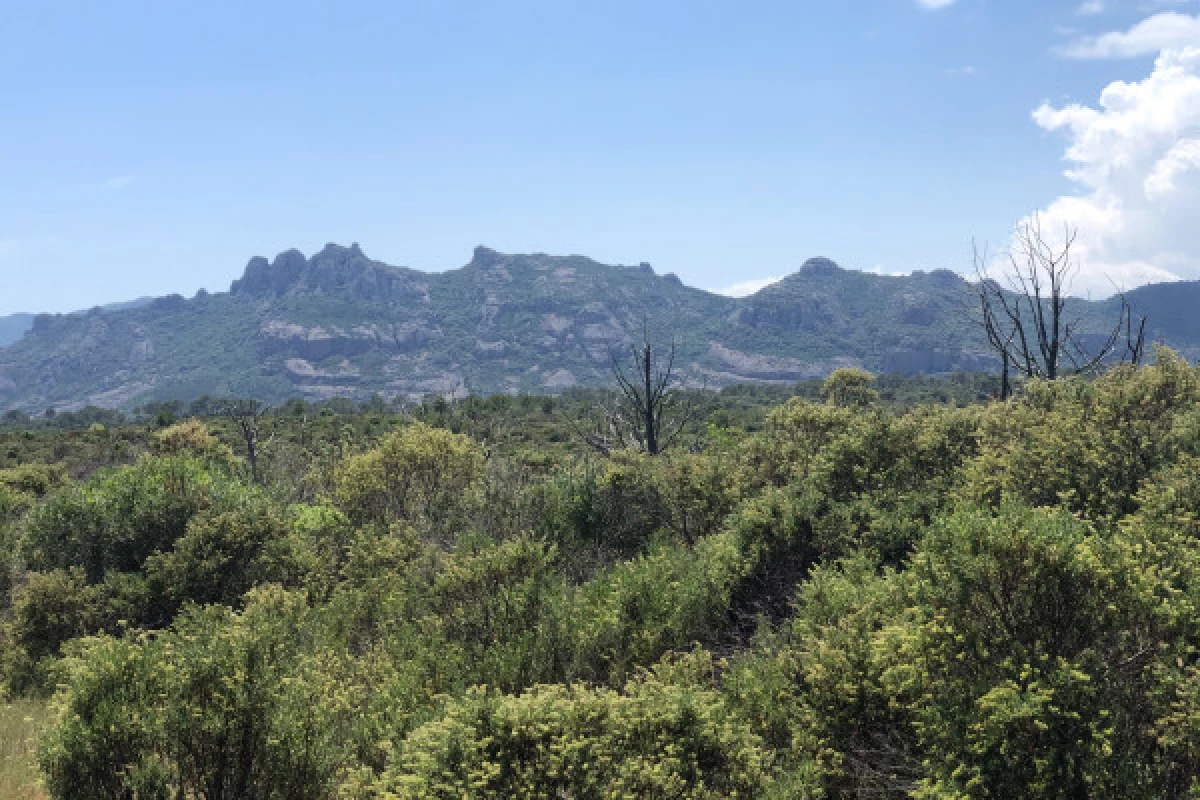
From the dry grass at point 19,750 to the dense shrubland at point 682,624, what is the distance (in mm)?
664

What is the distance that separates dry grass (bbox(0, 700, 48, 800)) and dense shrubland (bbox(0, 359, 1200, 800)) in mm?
664

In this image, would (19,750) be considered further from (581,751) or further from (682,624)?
(682,624)

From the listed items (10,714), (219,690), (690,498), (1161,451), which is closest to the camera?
(219,690)

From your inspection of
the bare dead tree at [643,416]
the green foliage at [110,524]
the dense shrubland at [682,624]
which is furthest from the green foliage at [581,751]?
the bare dead tree at [643,416]

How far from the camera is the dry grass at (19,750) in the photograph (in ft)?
30.5

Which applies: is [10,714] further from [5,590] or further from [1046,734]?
[1046,734]

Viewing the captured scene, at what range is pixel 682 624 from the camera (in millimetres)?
11844

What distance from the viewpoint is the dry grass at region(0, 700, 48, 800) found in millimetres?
9281

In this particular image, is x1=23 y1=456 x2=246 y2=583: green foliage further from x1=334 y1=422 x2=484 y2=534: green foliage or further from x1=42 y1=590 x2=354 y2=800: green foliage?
x1=42 y1=590 x2=354 y2=800: green foliage

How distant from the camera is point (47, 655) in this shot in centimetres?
1480

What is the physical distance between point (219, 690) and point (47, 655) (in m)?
10.3

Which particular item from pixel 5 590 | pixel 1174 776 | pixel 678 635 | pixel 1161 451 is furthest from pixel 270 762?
pixel 5 590

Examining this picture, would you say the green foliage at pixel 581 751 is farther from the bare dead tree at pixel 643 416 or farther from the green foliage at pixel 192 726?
the bare dead tree at pixel 643 416

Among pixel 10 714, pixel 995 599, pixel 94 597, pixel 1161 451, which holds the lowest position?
pixel 10 714
